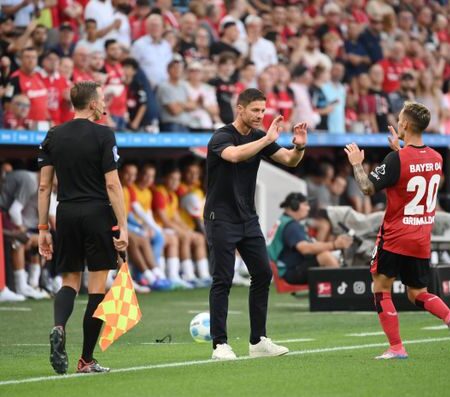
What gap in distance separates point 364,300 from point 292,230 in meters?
1.70

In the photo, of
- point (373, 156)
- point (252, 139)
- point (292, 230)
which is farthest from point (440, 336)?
point (373, 156)

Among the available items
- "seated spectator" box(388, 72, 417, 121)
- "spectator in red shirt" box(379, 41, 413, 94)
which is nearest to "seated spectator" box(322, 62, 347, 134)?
"seated spectator" box(388, 72, 417, 121)

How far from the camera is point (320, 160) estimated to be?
23.1m

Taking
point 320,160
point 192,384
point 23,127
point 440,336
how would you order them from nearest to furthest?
point 192,384 < point 440,336 < point 23,127 < point 320,160

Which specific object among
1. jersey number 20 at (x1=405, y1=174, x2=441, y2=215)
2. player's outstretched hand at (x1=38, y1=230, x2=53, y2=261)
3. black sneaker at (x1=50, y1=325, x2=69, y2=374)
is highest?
jersey number 20 at (x1=405, y1=174, x2=441, y2=215)

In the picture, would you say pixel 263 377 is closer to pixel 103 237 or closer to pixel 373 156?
pixel 103 237

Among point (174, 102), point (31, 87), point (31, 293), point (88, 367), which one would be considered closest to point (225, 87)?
point (174, 102)

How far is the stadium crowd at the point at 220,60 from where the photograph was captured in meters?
18.2

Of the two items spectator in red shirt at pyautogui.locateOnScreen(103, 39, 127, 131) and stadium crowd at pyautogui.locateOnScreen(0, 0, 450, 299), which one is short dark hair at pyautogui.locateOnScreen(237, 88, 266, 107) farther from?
spectator in red shirt at pyautogui.locateOnScreen(103, 39, 127, 131)

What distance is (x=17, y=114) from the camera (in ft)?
57.8

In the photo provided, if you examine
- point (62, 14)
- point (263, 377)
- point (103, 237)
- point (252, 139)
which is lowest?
point (263, 377)

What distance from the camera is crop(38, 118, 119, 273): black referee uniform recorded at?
28.1 ft

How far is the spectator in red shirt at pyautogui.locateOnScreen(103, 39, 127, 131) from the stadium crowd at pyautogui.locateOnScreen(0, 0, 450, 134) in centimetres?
2

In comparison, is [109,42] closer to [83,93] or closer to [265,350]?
[265,350]
